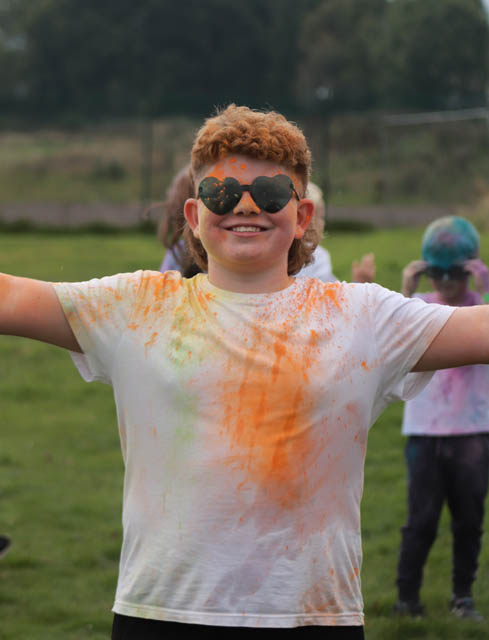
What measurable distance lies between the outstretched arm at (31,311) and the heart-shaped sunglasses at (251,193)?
40cm

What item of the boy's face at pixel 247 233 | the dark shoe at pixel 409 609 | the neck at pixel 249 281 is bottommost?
the dark shoe at pixel 409 609

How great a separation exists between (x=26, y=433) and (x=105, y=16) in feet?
185

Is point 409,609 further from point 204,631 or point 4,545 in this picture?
point 204,631

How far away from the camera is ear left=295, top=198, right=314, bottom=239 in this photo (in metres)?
2.44

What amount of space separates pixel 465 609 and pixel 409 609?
242 mm

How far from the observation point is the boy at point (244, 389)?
220 centimetres

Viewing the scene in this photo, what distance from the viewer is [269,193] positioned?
2.31 meters

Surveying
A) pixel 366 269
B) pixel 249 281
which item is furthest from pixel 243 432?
pixel 366 269

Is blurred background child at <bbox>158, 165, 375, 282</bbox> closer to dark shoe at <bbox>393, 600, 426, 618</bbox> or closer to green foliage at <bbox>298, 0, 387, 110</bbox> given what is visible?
dark shoe at <bbox>393, 600, 426, 618</bbox>

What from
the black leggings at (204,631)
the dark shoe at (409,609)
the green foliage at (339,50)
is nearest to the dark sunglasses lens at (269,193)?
the black leggings at (204,631)

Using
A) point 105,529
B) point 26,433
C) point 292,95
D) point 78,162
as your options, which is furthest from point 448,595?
point 292,95

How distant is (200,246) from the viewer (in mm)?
2553

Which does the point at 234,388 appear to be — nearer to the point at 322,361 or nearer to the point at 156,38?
the point at 322,361

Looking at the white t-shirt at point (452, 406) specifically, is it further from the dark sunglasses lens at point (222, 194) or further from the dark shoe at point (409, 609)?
the dark sunglasses lens at point (222, 194)
